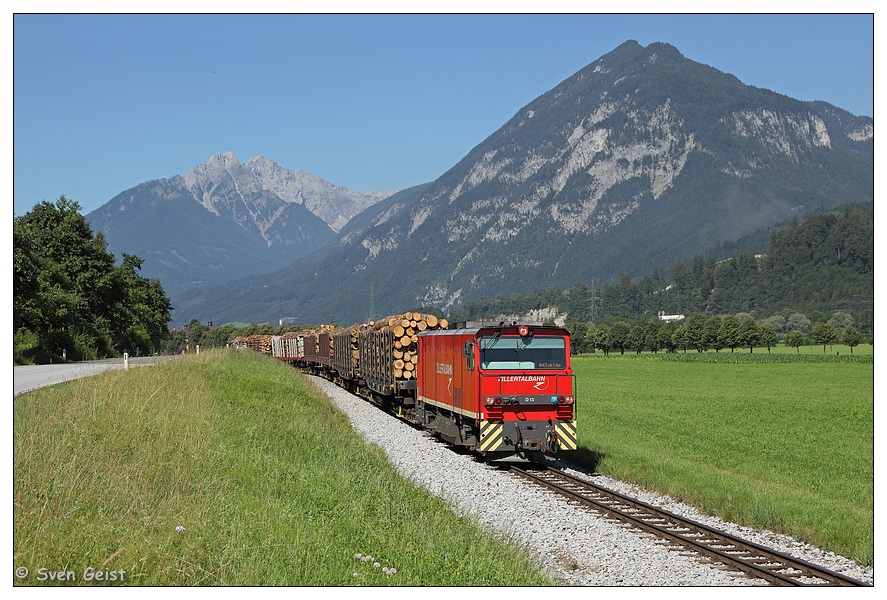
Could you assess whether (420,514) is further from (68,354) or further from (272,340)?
(272,340)

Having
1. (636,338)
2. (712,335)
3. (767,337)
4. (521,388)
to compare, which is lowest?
(767,337)

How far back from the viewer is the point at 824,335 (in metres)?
137

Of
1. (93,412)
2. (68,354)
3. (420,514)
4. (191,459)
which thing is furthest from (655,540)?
(68,354)

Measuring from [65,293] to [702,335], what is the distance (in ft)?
398

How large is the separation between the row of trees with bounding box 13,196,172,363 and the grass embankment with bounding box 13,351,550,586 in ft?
119

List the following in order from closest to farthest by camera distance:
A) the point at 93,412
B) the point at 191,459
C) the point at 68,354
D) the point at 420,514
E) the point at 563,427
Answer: the point at 420,514 → the point at 191,459 → the point at 93,412 → the point at 563,427 → the point at 68,354

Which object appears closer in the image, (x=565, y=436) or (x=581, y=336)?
(x=565, y=436)

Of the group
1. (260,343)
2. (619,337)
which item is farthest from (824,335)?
(260,343)

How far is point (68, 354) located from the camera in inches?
2399

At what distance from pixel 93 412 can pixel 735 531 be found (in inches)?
469

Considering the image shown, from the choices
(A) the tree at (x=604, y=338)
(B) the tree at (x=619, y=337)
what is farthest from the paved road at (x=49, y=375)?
(B) the tree at (x=619, y=337)

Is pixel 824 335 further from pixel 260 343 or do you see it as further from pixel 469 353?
pixel 469 353

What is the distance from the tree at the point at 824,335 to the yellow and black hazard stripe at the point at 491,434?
12956cm

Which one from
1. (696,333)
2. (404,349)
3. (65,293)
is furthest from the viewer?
(696,333)
